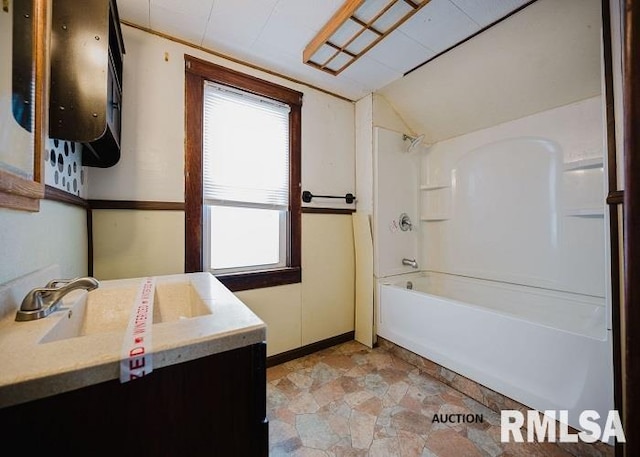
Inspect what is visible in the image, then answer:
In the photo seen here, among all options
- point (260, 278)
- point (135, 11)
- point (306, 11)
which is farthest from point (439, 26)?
point (260, 278)

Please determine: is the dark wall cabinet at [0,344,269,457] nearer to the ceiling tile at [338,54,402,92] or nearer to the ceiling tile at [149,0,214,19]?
the ceiling tile at [149,0,214,19]

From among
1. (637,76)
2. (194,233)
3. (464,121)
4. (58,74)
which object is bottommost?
(194,233)

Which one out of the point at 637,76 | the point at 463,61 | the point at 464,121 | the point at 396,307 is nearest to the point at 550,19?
the point at 463,61

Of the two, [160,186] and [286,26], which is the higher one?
[286,26]

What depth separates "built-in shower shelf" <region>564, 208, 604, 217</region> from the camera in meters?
1.70

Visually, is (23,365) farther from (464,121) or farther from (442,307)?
(464,121)

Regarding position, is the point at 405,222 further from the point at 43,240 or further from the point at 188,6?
the point at 43,240

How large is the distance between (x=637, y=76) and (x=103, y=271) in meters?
2.07

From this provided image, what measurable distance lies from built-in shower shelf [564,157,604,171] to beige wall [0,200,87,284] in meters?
2.91

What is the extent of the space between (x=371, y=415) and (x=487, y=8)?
244cm

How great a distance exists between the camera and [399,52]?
71.1 inches

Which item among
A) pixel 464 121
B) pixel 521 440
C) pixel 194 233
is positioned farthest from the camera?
pixel 464 121

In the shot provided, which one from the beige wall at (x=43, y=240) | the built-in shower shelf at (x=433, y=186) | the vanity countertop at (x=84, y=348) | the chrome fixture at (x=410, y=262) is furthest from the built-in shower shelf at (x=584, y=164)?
the beige wall at (x=43, y=240)

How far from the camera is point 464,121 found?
7.67ft
